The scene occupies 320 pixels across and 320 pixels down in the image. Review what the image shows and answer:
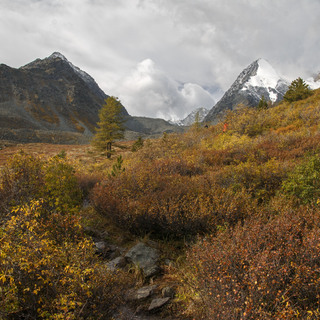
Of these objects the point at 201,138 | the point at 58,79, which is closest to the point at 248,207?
the point at 201,138

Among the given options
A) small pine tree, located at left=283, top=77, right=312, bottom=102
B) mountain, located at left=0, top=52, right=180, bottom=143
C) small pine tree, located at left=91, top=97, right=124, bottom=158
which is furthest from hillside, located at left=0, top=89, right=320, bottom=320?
mountain, located at left=0, top=52, right=180, bottom=143

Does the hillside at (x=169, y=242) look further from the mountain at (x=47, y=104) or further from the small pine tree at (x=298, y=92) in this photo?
the mountain at (x=47, y=104)

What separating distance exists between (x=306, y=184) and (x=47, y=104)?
443 ft

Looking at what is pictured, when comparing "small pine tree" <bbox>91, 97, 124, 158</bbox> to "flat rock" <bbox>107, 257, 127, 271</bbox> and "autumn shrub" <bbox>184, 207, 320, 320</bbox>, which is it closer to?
"flat rock" <bbox>107, 257, 127, 271</bbox>

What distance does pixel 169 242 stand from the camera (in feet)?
17.1

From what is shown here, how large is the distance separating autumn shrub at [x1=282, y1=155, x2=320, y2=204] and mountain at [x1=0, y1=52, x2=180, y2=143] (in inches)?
2251


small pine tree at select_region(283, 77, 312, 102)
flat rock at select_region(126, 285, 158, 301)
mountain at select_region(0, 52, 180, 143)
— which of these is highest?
mountain at select_region(0, 52, 180, 143)

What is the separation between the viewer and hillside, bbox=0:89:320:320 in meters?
2.42

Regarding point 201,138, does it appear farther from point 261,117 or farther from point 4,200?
point 4,200

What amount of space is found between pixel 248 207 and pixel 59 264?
13.7ft

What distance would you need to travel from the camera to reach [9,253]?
8.69 ft

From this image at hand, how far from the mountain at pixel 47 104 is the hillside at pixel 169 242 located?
53.2 m

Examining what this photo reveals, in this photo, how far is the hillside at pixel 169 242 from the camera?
242 cm

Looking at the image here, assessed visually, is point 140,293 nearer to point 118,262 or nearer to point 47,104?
point 118,262
